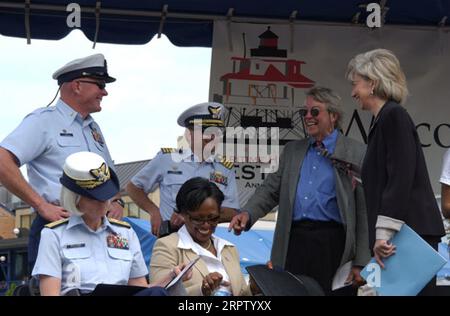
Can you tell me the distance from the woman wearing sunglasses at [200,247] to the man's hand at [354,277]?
77 centimetres

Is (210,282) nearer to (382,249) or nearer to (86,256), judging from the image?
(86,256)

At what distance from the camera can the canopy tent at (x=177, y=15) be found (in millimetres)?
7367

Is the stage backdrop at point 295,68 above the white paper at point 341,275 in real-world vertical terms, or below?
above

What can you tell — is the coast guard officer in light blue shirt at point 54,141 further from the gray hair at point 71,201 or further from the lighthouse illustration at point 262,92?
the lighthouse illustration at point 262,92

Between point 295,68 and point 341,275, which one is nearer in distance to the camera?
point 341,275

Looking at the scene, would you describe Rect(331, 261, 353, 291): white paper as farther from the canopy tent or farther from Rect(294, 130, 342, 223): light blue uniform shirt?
the canopy tent

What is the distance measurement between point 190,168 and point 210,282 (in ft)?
6.27

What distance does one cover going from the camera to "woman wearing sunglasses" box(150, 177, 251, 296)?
17.4ft

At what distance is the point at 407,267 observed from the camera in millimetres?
4980

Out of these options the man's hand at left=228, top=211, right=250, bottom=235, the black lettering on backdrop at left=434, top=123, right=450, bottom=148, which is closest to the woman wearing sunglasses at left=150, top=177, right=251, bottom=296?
the man's hand at left=228, top=211, right=250, bottom=235

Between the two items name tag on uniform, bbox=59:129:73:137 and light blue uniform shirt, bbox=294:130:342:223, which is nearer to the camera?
light blue uniform shirt, bbox=294:130:342:223

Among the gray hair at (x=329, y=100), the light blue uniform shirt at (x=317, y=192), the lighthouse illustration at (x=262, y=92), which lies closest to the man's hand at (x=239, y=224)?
the light blue uniform shirt at (x=317, y=192)

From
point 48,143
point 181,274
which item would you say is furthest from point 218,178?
point 181,274
